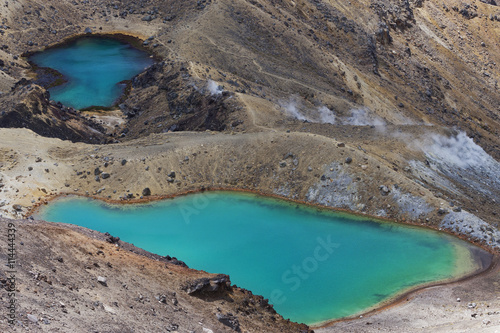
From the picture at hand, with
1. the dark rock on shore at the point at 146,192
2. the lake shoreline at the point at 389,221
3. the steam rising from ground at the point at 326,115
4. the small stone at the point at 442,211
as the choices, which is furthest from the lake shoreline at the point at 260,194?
the steam rising from ground at the point at 326,115

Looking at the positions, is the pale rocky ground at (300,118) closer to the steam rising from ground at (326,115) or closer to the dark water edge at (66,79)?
the steam rising from ground at (326,115)

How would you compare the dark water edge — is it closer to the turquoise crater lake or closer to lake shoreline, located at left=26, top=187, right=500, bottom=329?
lake shoreline, located at left=26, top=187, right=500, bottom=329

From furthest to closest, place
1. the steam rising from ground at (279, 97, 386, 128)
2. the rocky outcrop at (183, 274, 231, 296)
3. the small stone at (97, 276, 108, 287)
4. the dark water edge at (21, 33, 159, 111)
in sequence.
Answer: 1. the dark water edge at (21, 33, 159, 111)
2. the steam rising from ground at (279, 97, 386, 128)
3. the rocky outcrop at (183, 274, 231, 296)
4. the small stone at (97, 276, 108, 287)

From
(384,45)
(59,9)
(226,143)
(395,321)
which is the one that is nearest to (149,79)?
(226,143)

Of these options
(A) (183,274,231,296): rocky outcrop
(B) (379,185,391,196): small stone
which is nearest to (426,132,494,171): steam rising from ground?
(B) (379,185,391,196): small stone

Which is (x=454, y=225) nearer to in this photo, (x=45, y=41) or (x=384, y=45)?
(x=384, y=45)

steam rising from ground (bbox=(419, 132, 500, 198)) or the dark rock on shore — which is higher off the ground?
steam rising from ground (bbox=(419, 132, 500, 198))

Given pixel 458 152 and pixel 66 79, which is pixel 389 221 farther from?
pixel 66 79
